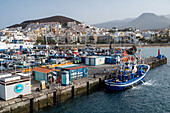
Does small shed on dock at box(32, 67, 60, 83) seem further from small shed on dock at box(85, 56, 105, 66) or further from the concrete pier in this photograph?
small shed on dock at box(85, 56, 105, 66)

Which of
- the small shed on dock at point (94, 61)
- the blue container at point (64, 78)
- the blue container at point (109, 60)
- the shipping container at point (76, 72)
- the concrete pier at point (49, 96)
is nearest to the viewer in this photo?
the concrete pier at point (49, 96)

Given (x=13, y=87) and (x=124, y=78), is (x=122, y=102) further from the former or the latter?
(x=13, y=87)

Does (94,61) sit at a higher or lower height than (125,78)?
higher

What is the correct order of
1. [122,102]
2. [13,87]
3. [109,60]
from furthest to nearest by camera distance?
[109,60] → [122,102] → [13,87]

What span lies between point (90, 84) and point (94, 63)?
9.42 m

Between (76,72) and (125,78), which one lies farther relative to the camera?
(125,78)

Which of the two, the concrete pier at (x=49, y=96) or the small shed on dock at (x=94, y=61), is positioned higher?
the small shed on dock at (x=94, y=61)

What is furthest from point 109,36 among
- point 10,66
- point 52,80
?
point 52,80

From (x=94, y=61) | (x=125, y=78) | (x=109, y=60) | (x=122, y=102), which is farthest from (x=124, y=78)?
(x=109, y=60)

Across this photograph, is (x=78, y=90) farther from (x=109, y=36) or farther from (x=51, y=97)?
(x=109, y=36)

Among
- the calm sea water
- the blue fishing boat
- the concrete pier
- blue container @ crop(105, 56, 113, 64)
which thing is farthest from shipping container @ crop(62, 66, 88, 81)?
blue container @ crop(105, 56, 113, 64)

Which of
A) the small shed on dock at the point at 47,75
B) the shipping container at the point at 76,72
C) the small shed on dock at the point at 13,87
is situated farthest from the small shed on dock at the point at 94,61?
the small shed on dock at the point at 13,87

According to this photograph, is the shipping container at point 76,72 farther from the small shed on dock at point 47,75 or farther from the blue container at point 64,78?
the blue container at point 64,78

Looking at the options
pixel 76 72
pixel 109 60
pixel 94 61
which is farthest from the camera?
pixel 109 60
